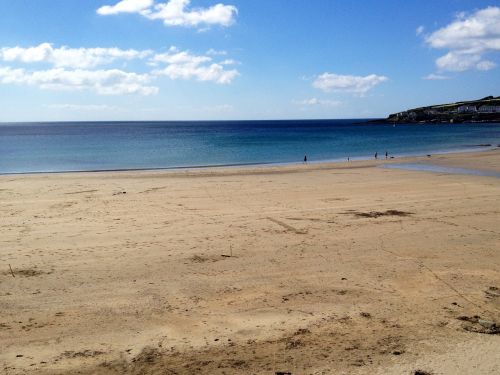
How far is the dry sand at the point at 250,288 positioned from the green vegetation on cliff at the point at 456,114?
166738 millimetres

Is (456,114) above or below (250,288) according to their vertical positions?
above

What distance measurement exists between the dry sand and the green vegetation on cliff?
16674 centimetres

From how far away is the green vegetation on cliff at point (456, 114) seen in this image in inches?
6516

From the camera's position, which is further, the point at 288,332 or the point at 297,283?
the point at 297,283

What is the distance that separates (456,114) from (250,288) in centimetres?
18873

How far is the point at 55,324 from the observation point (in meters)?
7.18

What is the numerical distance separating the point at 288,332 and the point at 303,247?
4669mm

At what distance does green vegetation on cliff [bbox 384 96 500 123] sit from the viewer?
543 ft

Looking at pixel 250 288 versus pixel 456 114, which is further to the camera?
pixel 456 114

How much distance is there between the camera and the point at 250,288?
8.70 metres

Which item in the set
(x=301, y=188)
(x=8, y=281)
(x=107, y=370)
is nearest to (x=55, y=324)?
(x=107, y=370)

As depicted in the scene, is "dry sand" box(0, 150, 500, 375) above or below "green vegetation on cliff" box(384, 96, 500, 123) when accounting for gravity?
below

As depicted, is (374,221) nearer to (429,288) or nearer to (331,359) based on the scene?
(429,288)

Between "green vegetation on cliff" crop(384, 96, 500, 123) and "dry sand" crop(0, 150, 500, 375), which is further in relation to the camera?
"green vegetation on cliff" crop(384, 96, 500, 123)
